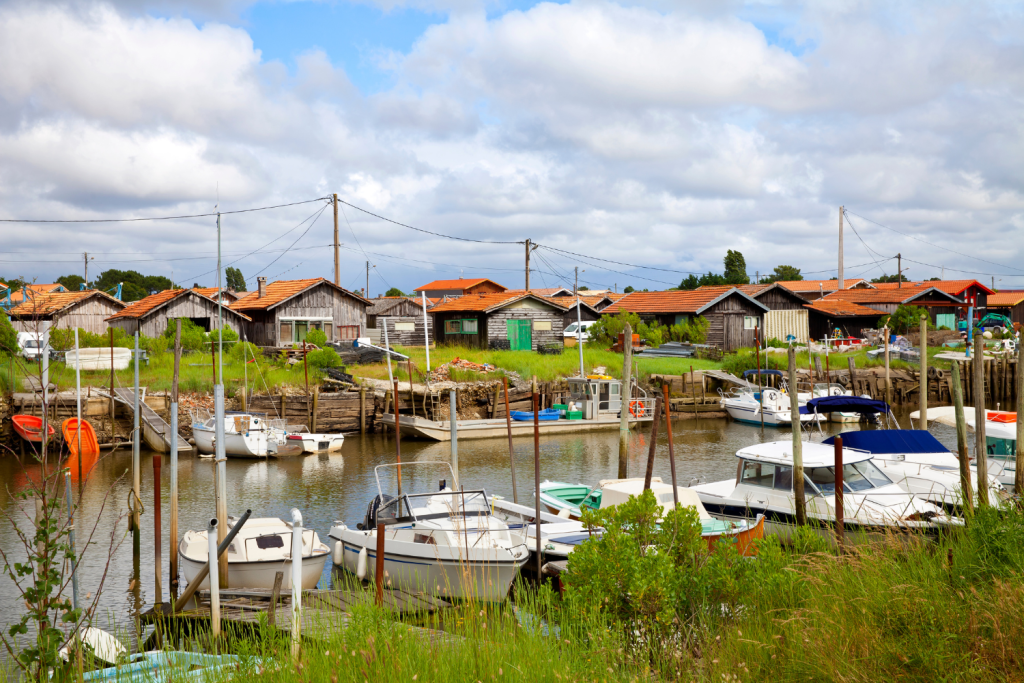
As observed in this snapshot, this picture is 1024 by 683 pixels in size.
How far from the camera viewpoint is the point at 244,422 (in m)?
28.9

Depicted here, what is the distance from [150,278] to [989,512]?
122 metres

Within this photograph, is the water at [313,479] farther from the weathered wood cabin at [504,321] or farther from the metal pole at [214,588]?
the weathered wood cabin at [504,321]

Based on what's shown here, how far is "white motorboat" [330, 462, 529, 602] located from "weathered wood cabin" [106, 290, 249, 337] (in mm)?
32092

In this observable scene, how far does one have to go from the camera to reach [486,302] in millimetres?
49688

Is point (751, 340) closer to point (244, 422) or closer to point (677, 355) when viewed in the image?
point (677, 355)

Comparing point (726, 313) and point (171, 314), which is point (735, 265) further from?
point (171, 314)

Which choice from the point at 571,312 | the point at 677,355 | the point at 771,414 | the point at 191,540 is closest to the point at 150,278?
the point at 571,312

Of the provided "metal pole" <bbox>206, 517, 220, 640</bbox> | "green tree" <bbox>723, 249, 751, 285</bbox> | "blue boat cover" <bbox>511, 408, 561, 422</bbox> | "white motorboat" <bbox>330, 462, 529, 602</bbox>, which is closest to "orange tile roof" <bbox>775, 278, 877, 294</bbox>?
"green tree" <bbox>723, 249, 751, 285</bbox>

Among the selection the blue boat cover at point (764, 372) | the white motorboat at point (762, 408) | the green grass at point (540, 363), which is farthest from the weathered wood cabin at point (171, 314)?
the blue boat cover at point (764, 372)

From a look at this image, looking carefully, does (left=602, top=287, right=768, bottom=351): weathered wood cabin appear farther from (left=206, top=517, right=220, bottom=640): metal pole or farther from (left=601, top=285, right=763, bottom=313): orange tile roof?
(left=206, top=517, right=220, bottom=640): metal pole

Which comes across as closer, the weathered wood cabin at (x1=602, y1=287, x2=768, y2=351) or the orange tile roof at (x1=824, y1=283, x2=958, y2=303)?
the weathered wood cabin at (x1=602, y1=287, x2=768, y2=351)

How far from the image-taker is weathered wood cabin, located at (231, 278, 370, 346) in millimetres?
45469

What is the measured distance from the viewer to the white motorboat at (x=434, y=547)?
1205 cm

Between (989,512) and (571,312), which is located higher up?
(571,312)
